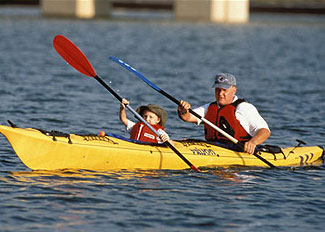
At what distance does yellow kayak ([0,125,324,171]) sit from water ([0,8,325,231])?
126 mm

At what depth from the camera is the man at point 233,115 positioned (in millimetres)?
8758

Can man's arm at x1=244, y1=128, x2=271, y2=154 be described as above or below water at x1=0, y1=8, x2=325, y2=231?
above

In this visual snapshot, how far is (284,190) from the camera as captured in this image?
8.21 metres

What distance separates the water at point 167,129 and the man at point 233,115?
19.4 inches

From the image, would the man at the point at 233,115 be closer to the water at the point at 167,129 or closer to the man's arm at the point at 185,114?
the man's arm at the point at 185,114

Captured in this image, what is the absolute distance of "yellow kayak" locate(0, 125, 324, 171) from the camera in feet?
26.6

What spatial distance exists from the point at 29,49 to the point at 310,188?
76.5 ft

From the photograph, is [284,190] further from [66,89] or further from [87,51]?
[87,51]

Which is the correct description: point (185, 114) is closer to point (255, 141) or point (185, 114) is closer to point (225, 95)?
point (225, 95)

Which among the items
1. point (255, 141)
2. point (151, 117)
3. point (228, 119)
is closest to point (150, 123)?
point (151, 117)

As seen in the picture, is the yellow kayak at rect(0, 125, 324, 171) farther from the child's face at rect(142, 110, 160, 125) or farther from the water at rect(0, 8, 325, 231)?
the child's face at rect(142, 110, 160, 125)

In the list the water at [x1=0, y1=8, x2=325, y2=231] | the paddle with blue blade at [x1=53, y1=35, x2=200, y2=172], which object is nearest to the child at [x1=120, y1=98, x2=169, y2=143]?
the water at [x1=0, y1=8, x2=325, y2=231]

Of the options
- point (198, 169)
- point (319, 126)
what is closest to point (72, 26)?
point (319, 126)

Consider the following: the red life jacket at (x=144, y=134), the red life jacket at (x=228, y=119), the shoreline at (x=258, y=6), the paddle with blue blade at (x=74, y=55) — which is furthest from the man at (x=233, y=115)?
the shoreline at (x=258, y=6)
